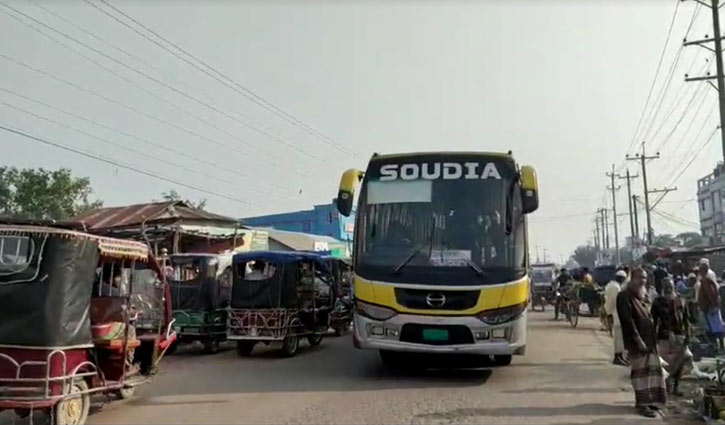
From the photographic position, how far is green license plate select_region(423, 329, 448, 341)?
10.4m

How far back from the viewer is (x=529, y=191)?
35.0 ft

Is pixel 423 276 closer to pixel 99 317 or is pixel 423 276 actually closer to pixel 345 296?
pixel 99 317

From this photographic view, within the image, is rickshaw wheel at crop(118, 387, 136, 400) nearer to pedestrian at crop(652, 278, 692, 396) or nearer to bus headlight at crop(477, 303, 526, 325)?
bus headlight at crop(477, 303, 526, 325)

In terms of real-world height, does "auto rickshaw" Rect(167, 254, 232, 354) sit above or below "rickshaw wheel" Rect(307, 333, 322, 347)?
above

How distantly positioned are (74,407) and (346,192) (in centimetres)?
520

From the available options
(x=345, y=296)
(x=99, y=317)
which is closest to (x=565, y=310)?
(x=345, y=296)

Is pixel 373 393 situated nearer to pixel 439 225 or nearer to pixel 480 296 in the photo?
pixel 480 296

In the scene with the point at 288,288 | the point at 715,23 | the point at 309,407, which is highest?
the point at 715,23

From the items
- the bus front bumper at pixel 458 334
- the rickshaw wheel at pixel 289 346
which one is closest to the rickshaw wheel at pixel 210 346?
the rickshaw wheel at pixel 289 346

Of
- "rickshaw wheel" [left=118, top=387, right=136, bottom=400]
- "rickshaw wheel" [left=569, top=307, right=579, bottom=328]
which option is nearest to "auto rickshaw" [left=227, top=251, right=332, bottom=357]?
"rickshaw wheel" [left=118, top=387, right=136, bottom=400]

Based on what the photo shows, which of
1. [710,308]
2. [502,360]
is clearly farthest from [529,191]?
[710,308]

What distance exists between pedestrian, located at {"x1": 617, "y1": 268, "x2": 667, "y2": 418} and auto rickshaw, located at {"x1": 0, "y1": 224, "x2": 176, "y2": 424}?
6478 mm

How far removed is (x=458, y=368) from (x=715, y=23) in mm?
18380

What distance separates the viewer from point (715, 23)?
23.9 metres
